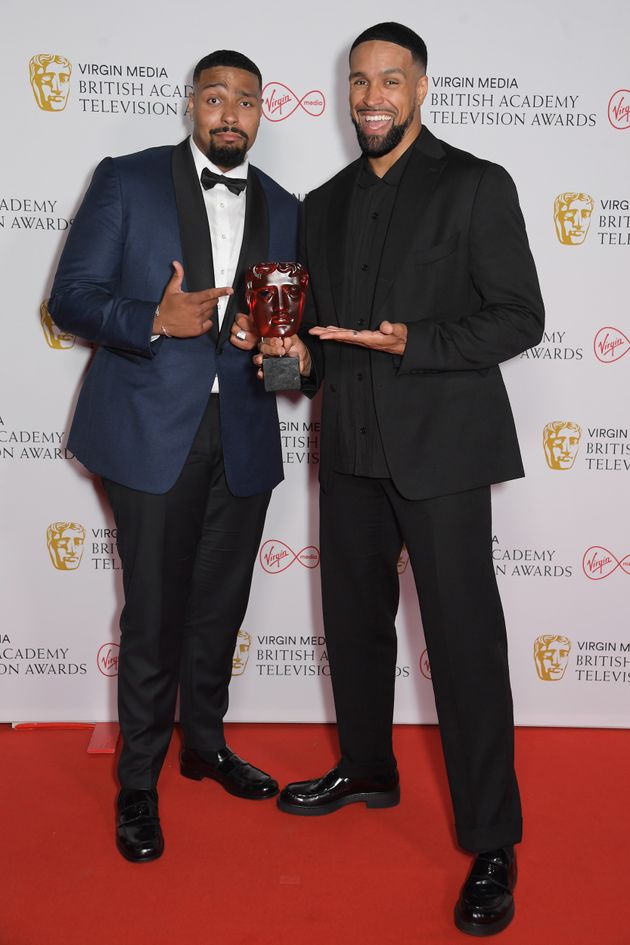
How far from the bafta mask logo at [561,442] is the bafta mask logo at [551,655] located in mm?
607

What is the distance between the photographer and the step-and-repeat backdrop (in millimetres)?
2936

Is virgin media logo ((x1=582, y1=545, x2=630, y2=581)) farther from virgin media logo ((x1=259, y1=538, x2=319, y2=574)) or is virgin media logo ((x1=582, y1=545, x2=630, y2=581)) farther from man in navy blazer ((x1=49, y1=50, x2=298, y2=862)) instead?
man in navy blazer ((x1=49, y1=50, x2=298, y2=862))

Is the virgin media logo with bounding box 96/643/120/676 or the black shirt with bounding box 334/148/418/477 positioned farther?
the virgin media logo with bounding box 96/643/120/676

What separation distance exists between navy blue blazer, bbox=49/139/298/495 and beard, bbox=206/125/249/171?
8 cm

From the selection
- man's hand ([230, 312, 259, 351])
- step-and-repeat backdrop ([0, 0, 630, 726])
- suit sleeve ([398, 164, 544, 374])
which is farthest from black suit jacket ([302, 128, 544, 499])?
step-and-repeat backdrop ([0, 0, 630, 726])

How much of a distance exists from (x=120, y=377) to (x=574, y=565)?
65.3 inches

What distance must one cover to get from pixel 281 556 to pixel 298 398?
1.80 feet

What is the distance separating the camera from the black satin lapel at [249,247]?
2615mm

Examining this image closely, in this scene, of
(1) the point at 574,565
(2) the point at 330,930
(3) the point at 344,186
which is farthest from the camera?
(1) the point at 574,565

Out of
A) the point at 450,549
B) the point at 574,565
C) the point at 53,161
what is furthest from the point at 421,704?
the point at 53,161

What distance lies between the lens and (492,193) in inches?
90.2

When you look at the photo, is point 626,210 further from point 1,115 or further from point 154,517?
point 1,115

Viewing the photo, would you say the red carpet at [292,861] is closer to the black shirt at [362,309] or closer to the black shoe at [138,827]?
the black shoe at [138,827]

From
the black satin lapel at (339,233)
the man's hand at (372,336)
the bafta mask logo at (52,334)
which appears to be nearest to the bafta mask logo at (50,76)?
the bafta mask logo at (52,334)
